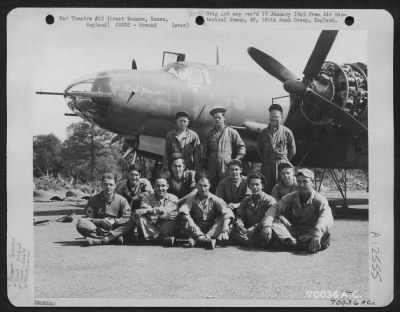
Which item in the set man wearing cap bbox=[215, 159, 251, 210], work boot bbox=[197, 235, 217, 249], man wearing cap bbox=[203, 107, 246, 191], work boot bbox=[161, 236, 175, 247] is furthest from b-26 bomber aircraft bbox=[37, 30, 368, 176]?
work boot bbox=[197, 235, 217, 249]

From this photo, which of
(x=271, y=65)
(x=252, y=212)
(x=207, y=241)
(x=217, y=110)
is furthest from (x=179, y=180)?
(x=271, y=65)

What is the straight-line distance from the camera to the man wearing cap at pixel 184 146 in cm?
757

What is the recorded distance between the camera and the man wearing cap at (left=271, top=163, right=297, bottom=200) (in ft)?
23.7

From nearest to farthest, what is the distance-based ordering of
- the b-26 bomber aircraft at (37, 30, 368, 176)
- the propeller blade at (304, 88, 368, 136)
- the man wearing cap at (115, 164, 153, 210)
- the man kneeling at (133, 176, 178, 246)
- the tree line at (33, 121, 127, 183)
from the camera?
the man kneeling at (133, 176, 178, 246) < the man wearing cap at (115, 164, 153, 210) < the tree line at (33, 121, 127, 183) < the b-26 bomber aircraft at (37, 30, 368, 176) < the propeller blade at (304, 88, 368, 136)

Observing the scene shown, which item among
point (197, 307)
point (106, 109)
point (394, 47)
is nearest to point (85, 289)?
point (197, 307)

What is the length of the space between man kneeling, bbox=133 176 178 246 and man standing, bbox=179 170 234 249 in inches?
7.3

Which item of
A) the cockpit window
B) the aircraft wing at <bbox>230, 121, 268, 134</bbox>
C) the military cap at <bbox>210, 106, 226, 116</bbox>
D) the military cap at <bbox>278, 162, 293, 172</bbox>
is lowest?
the military cap at <bbox>278, 162, 293, 172</bbox>

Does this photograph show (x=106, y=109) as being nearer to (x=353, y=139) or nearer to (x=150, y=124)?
(x=150, y=124)

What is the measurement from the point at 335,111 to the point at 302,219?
299 centimetres

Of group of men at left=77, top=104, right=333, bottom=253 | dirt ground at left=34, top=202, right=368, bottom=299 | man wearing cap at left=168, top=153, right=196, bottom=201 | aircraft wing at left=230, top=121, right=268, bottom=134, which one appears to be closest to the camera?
dirt ground at left=34, top=202, right=368, bottom=299

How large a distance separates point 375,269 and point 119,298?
374 cm

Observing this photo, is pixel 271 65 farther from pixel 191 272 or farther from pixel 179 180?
pixel 191 272

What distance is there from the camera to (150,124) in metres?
8.53

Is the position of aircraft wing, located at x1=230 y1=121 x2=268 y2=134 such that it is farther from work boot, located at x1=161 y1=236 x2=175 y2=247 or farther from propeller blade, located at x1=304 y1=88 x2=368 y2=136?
work boot, located at x1=161 y1=236 x2=175 y2=247
